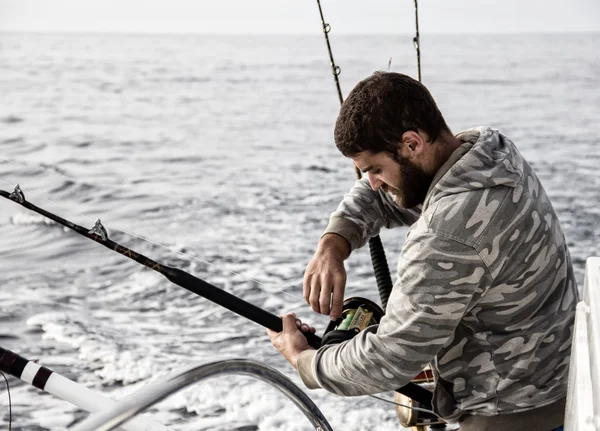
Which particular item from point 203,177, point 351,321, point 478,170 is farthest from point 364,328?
point 203,177

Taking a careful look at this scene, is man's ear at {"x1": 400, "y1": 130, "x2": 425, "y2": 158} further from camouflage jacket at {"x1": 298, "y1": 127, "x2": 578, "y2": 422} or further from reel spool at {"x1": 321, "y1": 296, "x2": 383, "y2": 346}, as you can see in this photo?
reel spool at {"x1": 321, "y1": 296, "x2": 383, "y2": 346}

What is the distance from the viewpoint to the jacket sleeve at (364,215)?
67.6 inches

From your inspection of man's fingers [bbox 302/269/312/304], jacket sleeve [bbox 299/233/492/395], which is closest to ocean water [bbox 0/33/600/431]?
man's fingers [bbox 302/269/312/304]

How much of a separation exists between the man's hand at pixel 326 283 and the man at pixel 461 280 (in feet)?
0.39

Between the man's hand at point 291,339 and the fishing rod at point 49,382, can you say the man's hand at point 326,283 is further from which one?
the fishing rod at point 49,382

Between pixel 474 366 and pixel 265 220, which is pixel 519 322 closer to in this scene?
pixel 474 366

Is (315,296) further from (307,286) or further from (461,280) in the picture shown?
(461,280)

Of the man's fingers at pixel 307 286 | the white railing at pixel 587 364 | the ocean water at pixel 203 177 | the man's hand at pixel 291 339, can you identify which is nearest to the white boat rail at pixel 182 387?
the ocean water at pixel 203 177

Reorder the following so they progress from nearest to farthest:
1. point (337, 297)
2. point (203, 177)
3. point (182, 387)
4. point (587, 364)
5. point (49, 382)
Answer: point (587, 364), point (182, 387), point (337, 297), point (49, 382), point (203, 177)

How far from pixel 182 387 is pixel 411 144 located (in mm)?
551

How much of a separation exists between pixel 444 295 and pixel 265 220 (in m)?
4.87

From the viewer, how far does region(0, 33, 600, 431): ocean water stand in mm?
3475

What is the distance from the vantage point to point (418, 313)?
4.11 ft

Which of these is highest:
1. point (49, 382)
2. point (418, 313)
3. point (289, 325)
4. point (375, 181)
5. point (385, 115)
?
point (385, 115)
